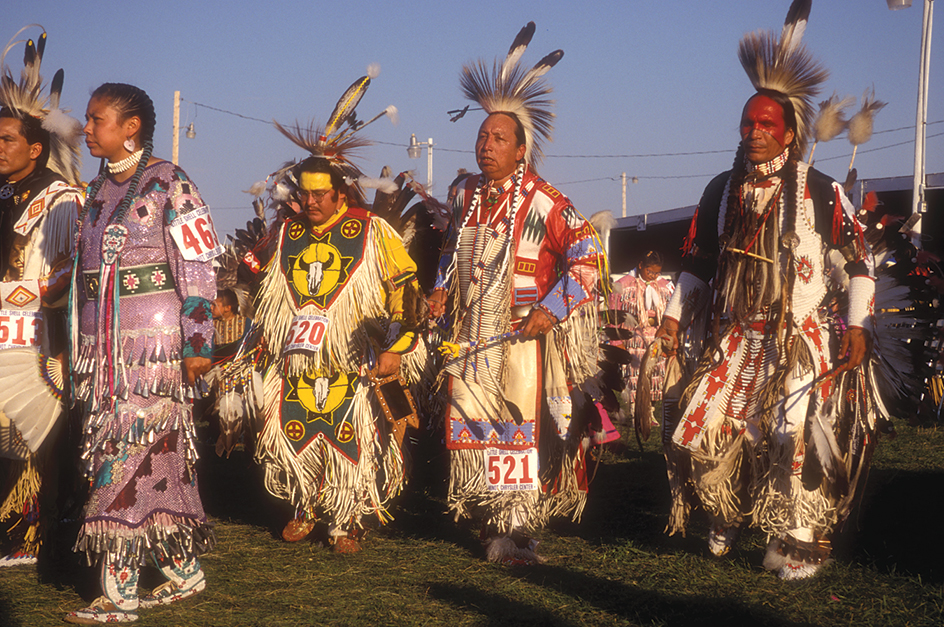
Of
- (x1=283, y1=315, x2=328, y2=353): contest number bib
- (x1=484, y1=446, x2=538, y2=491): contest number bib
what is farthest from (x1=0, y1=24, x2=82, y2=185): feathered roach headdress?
(x1=484, y1=446, x2=538, y2=491): contest number bib

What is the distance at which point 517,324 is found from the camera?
13.0 feet

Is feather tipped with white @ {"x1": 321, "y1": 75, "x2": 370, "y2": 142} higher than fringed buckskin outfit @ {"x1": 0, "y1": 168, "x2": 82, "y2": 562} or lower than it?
higher

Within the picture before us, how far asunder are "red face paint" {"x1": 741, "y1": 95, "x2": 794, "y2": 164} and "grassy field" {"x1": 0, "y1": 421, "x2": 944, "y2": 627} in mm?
1504

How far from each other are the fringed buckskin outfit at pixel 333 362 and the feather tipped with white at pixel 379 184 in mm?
254

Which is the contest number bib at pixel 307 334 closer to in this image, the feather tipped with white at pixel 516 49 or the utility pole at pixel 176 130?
the feather tipped with white at pixel 516 49

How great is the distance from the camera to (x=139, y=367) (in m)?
3.15

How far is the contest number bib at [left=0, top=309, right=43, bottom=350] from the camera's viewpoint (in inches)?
146

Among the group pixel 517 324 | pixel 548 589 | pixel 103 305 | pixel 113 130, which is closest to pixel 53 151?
pixel 113 130

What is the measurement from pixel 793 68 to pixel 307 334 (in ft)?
7.87

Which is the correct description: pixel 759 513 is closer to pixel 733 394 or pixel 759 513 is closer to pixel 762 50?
pixel 733 394

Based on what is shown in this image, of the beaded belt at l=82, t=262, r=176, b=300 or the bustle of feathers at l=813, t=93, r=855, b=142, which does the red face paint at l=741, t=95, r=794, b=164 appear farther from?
the beaded belt at l=82, t=262, r=176, b=300

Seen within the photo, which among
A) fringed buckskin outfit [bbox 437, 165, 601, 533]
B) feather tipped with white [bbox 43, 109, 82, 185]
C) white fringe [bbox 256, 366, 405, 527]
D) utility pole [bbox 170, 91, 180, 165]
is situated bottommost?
white fringe [bbox 256, 366, 405, 527]

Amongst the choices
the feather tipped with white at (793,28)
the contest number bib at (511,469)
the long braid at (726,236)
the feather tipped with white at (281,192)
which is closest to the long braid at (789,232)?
the long braid at (726,236)

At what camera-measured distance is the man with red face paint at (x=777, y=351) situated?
136 inches
